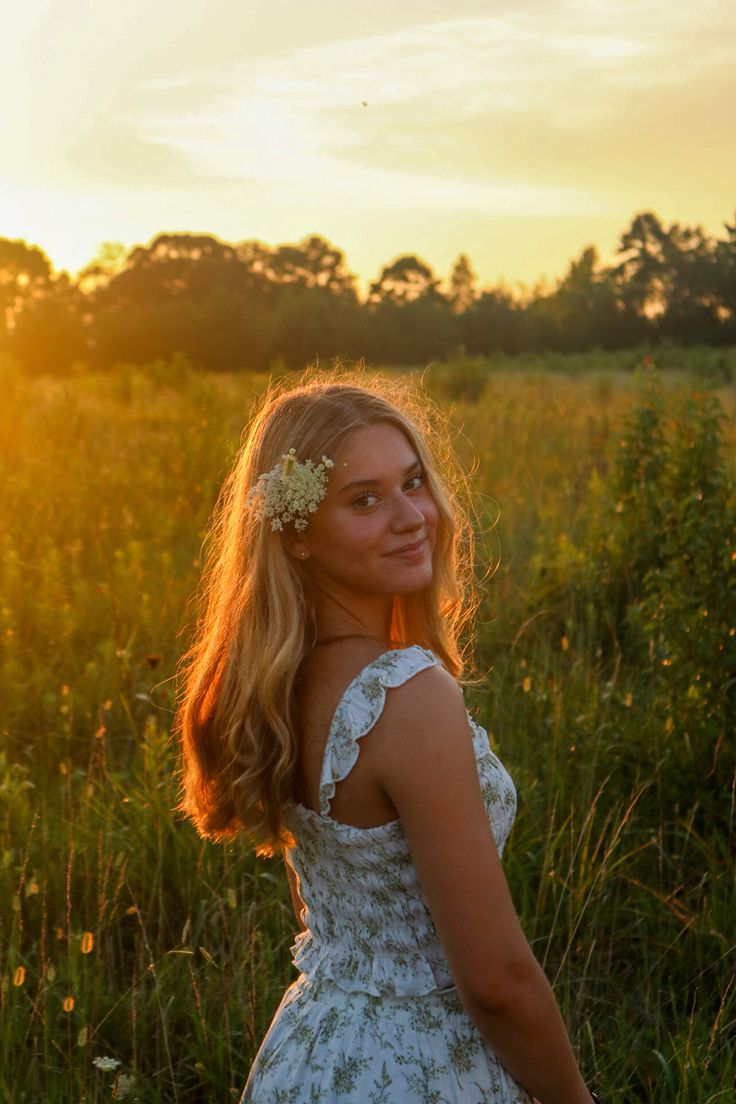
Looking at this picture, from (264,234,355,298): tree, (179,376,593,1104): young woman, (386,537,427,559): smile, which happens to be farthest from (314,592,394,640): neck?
(264,234,355,298): tree

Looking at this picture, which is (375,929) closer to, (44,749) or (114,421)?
(44,749)

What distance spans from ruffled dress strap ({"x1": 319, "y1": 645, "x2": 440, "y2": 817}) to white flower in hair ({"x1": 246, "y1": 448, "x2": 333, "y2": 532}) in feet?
0.95

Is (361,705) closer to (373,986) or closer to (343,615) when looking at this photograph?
(343,615)

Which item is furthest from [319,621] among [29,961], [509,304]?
[509,304]

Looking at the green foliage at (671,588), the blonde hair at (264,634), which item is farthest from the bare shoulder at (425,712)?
the green foliage at (671,588)

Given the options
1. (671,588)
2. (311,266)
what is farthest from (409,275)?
(671,588)

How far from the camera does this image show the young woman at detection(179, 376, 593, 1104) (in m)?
1.51

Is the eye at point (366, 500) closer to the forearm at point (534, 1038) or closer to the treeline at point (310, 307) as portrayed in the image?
the forearm at point (534, 1038)

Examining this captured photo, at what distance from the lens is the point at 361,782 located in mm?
1586

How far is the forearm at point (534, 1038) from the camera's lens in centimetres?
155

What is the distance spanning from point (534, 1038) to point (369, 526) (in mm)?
804

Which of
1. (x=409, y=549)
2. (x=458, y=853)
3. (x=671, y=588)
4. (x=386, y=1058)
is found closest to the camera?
(x=458, y=853)

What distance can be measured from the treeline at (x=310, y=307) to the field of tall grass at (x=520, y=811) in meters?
27.2

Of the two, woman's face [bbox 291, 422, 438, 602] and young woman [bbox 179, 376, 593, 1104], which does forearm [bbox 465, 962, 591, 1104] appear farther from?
woman's face [bbox 291, 422, 438, 602]
